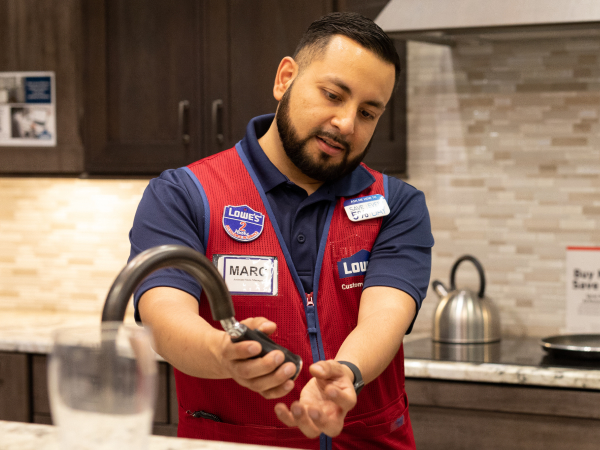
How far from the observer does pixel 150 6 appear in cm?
241

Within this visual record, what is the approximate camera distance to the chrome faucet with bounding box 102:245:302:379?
0.55m

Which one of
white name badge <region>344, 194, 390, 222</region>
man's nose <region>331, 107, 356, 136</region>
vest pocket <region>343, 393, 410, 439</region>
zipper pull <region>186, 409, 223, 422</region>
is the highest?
man's nose <region>331, 107, 356, 136</region>

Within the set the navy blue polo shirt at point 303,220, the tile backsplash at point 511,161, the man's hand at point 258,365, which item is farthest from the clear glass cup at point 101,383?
the tile backsplash at point 511,161

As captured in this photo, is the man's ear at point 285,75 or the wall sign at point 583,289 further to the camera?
the wall sign at point 583,289

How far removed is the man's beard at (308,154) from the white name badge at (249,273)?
0.19 metres

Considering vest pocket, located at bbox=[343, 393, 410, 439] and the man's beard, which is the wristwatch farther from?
the man's beard

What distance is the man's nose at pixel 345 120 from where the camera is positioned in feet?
3.96

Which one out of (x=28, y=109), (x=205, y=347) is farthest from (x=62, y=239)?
(x=205, y=347)

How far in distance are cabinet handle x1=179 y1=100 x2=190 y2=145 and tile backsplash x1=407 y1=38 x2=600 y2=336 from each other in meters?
0.80

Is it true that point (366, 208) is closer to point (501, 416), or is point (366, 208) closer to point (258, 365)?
point (258, 365)

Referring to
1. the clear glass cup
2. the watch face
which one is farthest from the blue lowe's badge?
the clear glass cup

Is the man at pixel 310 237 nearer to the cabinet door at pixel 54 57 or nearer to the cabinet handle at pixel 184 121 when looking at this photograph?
the cabinet handle at pixel 184 121

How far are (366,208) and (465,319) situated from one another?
104cm

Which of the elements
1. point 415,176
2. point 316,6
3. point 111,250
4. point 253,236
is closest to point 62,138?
point 111,250
